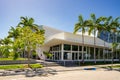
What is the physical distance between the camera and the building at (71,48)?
31.8 m

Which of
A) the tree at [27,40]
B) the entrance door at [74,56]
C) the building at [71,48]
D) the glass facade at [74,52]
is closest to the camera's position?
the tree at [27,40]

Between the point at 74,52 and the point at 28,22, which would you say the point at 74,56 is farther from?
the point at 28,22

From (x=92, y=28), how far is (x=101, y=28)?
2.38 meters

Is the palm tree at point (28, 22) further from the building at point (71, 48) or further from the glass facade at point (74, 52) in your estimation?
the glass facade at point (74, 52)

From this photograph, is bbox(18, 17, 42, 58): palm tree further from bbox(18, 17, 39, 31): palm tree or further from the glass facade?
the glass facade

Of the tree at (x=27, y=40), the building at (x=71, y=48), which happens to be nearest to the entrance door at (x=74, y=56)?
the building at (x=71, y=48)

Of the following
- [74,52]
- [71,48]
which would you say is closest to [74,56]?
[74,52]

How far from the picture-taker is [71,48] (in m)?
32.9

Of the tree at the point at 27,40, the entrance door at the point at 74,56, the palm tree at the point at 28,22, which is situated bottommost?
the entrance door at the point at 74,56

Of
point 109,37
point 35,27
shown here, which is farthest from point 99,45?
point 35,27

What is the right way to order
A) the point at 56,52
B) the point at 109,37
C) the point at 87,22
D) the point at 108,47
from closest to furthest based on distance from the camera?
the point at 87,22 → the point at 56,52 → the point at 108,47 → the point at 109,37

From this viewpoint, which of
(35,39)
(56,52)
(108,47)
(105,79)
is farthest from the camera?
(108,47)

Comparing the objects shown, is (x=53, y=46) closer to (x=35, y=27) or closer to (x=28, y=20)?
(x=35, y=27)

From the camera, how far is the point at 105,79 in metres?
14.5
